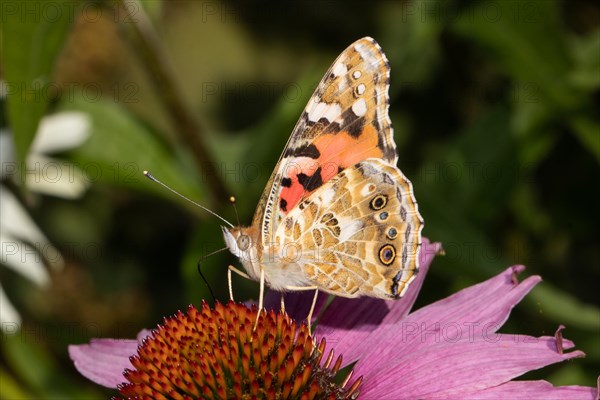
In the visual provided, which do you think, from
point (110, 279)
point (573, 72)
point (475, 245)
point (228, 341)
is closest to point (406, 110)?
point (573, 72)

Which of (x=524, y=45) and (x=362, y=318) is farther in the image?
(x=524, y=45)

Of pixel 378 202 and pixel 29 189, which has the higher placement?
pixel 29 189

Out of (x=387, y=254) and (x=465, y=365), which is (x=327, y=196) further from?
(x=465, y=365)

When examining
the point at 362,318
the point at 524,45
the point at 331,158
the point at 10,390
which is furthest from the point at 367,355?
the point at 10,390

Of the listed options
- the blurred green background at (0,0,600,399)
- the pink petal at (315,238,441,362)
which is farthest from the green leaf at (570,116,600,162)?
the pink petal at (315,238,441,362)

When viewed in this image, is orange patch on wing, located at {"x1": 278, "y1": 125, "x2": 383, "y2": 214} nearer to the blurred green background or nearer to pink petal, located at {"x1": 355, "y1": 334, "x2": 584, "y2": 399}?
pink petal, located at {"x1": 355, "y1": 334, "x2": 584, "y2": 399}

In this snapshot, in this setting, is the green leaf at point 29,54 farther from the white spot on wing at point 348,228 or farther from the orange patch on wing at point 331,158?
the white spot on wing at point 348,228
